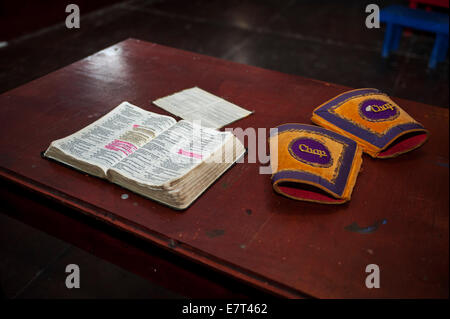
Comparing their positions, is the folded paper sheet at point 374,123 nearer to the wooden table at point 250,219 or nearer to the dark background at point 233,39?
the wooden table at point 250,219

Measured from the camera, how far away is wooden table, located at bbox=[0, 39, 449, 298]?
85 cm

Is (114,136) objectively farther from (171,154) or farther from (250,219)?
(250,219)

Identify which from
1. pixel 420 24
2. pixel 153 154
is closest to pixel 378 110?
pixel 153 154

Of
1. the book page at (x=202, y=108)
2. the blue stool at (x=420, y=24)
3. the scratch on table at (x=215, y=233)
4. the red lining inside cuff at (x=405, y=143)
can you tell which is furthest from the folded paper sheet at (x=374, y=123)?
the blue stool at (x=420, y=24)

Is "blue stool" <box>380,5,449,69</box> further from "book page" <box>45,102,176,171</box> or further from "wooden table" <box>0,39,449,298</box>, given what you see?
"book page" <box>45,102,176,171</box>

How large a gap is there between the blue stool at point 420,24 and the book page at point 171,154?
280cm

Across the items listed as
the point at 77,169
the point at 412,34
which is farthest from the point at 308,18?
the point at 77,169

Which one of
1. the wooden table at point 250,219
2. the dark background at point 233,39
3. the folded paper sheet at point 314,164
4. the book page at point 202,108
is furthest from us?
the dark background at point 233,39

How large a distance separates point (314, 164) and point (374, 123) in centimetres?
29

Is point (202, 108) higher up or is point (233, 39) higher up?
point (202, 108)

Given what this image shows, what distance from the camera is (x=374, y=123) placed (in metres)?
1.19

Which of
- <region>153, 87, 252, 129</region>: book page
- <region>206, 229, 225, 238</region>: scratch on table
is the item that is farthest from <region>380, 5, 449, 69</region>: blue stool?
<region>206, 229, 225, 238</region>: scratch on table

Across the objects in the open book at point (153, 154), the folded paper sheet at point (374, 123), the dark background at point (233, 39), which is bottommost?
the dark background at point (233, 39)

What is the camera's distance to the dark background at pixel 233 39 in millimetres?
3117
